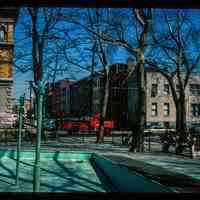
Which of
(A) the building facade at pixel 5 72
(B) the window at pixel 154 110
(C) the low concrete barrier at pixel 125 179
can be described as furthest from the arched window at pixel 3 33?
(B) the window at pixel 154 110

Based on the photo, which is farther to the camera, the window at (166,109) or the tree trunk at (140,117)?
the window at (166,109)

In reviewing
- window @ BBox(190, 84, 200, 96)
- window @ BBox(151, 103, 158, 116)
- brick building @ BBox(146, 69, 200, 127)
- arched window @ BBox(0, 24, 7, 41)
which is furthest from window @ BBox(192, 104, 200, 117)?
arched window @ BBox(0, 24, 7, 41)

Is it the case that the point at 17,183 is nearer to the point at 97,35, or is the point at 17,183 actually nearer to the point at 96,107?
the point at 97,35

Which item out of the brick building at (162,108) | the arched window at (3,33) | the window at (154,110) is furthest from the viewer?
the window at (154,110)

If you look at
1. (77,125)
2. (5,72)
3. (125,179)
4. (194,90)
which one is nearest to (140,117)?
(125,179)

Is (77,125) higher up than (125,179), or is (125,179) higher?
(77,125)

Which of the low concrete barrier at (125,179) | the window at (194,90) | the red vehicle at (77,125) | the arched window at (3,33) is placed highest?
the arched window at (3,33)

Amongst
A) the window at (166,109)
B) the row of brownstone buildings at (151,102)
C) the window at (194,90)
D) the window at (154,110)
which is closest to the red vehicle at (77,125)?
the row of brownstone buildings at (151,102)

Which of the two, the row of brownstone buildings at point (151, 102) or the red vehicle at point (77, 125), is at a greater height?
the row of brownstone buildings at point (151, 102)

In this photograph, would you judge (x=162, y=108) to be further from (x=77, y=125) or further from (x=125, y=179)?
(x=125, y=179)

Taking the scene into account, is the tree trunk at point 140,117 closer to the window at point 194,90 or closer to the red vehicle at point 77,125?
the red vehicle at point 77,125

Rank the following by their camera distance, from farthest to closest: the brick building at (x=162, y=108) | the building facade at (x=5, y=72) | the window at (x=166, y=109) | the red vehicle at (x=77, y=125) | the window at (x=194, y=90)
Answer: the window at (x=166, y=109) → the brick building at (x=162, y=108) → the window at (x=194, y=90) → the red vehicle at (x=77, y=125) → the building facade at (x=5, y=72)
